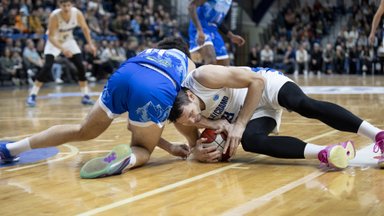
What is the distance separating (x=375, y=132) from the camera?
3707 millimetres

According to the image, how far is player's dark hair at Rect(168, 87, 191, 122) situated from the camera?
379 centimetres

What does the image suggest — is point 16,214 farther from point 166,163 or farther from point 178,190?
point 166,163

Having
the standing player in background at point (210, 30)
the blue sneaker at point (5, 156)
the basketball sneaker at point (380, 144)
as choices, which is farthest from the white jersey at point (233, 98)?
the standing player in background at point (210, 30)

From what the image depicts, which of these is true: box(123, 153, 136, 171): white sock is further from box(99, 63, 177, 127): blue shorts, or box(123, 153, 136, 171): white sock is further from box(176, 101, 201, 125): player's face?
box(176, 101, 201, 125): player's face

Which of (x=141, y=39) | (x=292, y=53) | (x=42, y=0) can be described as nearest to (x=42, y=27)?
(x=42, y=0)

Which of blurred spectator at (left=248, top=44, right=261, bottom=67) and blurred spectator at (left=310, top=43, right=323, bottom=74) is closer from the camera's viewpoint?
blurred spectator at (left=310, top=43, right=323, bottom=74)

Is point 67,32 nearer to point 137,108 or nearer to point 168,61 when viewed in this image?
point 168,61

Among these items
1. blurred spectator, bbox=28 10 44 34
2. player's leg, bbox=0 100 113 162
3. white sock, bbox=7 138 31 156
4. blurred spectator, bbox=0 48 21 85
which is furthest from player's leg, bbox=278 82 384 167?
blurred spectator, bbox=28 10 44 34

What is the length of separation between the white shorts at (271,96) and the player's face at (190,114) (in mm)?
504

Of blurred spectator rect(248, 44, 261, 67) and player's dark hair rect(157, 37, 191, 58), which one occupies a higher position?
player's dark hair rect(157, 37, 191, 58)

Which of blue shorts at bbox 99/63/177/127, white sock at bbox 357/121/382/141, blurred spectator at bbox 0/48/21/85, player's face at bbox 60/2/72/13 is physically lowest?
blurred spectator at bbox 0/48/21/85

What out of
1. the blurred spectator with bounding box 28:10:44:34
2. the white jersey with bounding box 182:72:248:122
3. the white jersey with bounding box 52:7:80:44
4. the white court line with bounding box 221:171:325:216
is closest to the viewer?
the white court line with bounding box 221:171:325:216

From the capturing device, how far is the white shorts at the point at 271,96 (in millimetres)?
4016

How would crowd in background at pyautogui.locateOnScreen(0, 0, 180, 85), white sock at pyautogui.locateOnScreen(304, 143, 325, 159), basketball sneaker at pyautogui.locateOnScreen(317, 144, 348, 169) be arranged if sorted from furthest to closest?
1. crowd in background at pyautogui.locateOnScreen(0, 0, 180, 85)
2. white sock at pyautogui.locateOnScreen(304, 143, 325, 159)
3. basketball sneaker at pyautogui.locateOnScreen(317, 144, 348, 169)
